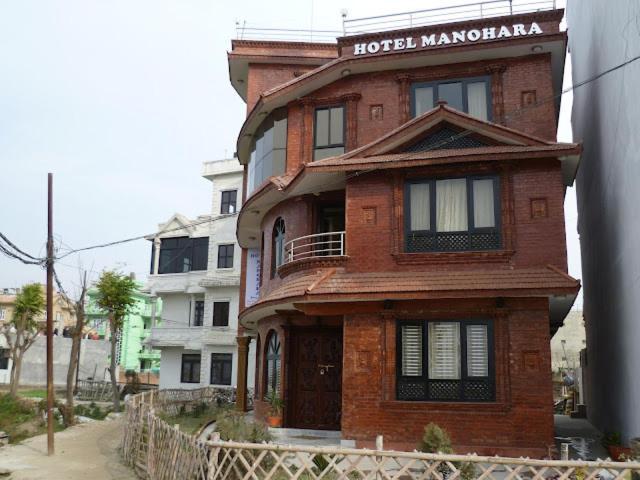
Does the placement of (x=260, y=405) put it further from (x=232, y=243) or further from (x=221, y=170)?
(x=221, y=170)

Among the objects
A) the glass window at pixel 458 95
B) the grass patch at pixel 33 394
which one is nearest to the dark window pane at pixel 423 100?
the glass window at pixel 458 95

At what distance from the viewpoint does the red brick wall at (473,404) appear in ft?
46.5

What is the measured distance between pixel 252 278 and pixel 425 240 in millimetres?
9851

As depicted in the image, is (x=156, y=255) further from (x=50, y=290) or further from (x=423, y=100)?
(x=423, y=100)

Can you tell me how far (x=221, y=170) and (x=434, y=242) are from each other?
24652 mm

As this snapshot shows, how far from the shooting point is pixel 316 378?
18.0 meters

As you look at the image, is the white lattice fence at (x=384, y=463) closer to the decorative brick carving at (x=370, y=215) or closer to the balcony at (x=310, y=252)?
the balcony at (x=310, y=252)

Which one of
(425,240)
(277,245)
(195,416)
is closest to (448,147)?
(425,240)

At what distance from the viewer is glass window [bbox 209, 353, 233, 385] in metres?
35.7

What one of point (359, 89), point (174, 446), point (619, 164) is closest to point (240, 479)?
point (174, 446)

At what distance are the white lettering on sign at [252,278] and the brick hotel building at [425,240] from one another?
3.70m

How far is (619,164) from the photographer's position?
14.6m

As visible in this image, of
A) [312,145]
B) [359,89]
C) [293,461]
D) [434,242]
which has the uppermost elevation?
[359,89]

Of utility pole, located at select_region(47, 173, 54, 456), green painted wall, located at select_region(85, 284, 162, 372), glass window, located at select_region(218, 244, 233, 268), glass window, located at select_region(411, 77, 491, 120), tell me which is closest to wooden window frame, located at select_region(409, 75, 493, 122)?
glass window, located at select_region(411, 77, 491, 120)
